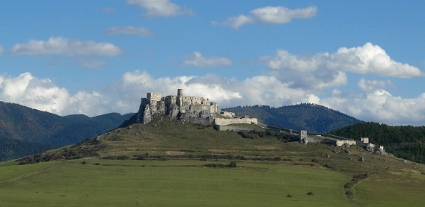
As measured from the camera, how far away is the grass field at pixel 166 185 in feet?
429

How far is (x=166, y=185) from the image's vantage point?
149250mm

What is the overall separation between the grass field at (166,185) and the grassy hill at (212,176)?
0.20m

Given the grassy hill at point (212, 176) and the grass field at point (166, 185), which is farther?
the grassy hill at point (212, 176)

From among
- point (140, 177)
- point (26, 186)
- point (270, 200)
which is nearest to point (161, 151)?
point (140, 177)

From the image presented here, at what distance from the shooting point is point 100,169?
169 meters

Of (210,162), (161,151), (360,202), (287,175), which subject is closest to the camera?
(360,202)

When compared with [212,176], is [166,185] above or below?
below

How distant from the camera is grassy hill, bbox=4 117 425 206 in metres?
136

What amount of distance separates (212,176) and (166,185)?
14747 millimetres

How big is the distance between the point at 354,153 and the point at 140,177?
63328mm

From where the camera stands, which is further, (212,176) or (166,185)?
(212,176)

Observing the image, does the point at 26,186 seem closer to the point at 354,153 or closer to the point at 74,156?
the point at 74,156

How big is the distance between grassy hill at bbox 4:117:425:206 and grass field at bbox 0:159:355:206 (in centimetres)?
20

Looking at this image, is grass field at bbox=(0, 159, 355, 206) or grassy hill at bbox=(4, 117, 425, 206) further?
grassy hill at bbox=(4, 117, 425, 206)
